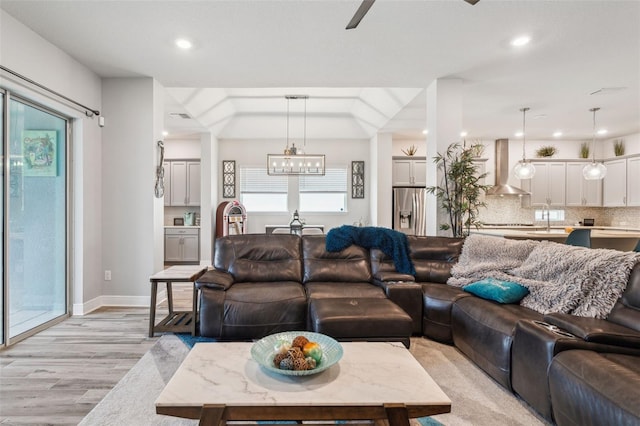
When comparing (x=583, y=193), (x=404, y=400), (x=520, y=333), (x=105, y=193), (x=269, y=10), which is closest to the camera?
(x=404, y=400)

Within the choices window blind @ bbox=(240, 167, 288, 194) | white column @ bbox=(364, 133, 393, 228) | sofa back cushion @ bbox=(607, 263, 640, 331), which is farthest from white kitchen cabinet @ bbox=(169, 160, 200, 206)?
sofa back cushion @ bbox=(607, 263, 640, 331)

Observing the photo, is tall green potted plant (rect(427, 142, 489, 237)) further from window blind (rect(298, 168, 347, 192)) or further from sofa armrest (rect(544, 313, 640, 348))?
window blind (rect(298, 168, 347, 192))

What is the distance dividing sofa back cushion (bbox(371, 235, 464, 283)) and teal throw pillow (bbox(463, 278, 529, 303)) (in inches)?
25.9

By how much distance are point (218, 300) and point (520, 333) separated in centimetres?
227

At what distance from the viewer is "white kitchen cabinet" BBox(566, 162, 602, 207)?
24.3 feet

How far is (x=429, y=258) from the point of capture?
3.79 meters

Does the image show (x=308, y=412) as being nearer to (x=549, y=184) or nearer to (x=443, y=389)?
(x=443, y=389)

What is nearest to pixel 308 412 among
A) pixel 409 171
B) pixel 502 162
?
pixel 409 171

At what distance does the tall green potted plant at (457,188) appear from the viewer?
4113 mm

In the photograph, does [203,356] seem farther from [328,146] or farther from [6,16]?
[328,146]

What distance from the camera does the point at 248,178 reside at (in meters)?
7.94

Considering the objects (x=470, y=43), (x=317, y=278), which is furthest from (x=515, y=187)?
(x=317, y=278)

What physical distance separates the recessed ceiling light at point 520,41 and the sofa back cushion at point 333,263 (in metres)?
2.56

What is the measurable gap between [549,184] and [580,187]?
680 mm
